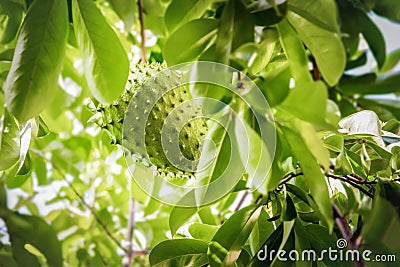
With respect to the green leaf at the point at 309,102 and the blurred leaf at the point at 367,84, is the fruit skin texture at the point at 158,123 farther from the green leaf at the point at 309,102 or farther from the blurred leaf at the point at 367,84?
the blurred leaf at the point at 367,84

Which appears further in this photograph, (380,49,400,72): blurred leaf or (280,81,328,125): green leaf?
(380,49,400,72): blurred leaf

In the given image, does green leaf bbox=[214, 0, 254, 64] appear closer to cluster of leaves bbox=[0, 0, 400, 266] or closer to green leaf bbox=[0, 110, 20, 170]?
cluster of leaves bbox=[0, 0, 400, 266]

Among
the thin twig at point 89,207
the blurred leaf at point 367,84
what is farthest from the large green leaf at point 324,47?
the thin twig at point 89,207

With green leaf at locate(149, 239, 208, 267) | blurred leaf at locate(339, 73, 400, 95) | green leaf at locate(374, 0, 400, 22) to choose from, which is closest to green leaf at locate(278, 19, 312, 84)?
green leaf at locate(374, 0, 400, 22)

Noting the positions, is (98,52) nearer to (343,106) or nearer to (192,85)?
(192,85)

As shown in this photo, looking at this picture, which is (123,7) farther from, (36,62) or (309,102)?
(309,102)

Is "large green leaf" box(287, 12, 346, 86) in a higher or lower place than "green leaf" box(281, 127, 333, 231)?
higher

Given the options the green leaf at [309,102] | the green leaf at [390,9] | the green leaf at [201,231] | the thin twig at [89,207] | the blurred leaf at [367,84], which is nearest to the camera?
the green leaf at [309,102]

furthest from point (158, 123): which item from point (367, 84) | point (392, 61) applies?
point (392, 61)
